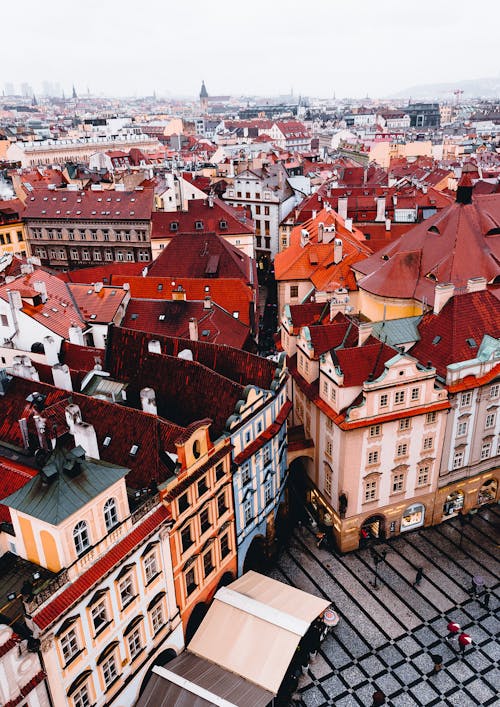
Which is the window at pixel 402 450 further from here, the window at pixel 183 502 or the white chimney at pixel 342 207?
the white chimney at pixel 342 207

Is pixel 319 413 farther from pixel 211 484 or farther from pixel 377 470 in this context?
pixel 211 484

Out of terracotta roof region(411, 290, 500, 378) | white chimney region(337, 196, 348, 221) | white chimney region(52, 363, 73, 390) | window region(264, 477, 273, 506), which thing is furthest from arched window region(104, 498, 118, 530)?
white chimney region(337, 196, 348, 221)

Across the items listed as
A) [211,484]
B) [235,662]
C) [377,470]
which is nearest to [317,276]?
[377,470]

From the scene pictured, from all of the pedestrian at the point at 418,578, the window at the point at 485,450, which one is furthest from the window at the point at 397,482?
the window at the point at 485,450

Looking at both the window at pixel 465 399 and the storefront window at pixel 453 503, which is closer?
the window at pixel 465 399

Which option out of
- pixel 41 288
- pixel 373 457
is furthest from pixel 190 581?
pixel 41 288

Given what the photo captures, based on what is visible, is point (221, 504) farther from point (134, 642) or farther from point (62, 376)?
point (62, 376)
